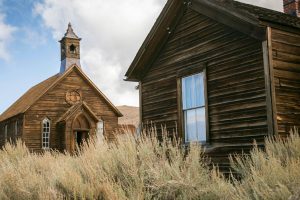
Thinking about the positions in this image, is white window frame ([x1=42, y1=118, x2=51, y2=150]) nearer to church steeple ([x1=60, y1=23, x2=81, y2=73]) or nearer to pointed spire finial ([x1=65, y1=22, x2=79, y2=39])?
church steeple ([x1=60, y1=23, x2=81, y2=73])

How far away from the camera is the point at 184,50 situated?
11.9 m

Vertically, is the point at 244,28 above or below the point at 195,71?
above

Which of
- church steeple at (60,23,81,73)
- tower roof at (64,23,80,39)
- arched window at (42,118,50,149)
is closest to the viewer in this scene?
arched window at (42,118,50,149)

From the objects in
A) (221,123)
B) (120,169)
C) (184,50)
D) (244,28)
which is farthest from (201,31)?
(120,169)

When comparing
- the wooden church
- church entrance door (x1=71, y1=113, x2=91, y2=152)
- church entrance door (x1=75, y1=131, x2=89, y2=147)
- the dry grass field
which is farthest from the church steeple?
the dry grass field

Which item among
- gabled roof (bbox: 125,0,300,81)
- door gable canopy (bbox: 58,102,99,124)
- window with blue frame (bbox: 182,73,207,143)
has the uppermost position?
gabled roof (bbox: 125,0,300,81)

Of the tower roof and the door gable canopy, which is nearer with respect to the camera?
the door gable canopy

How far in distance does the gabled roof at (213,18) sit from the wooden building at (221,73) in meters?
0.02

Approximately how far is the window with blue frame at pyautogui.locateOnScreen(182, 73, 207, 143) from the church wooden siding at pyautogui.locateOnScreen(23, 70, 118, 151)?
704 inches

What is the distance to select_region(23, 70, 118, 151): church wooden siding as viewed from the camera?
27.2 metres

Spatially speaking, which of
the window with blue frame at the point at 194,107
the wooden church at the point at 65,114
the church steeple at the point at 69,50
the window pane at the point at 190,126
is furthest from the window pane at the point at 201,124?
the church steeple at the point at 69,50

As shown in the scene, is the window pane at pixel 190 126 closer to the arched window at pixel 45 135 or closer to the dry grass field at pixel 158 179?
the dry grass field at pixel 158 179

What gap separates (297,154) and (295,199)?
2.50 m

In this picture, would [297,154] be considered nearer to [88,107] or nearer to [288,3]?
[288,3]
